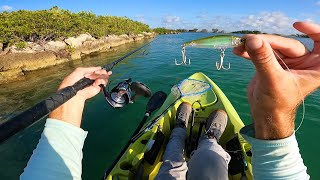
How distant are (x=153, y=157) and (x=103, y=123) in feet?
15.8

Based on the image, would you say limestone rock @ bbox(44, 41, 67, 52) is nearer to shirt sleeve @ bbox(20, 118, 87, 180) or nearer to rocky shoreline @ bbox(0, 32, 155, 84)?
rocky shoreline @ bbox(0, 32, 155, 84)

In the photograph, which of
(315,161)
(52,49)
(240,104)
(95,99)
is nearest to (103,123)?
(95,99)

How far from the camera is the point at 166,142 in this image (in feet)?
20.0

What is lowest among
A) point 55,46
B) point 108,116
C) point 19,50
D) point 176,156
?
point 108,116

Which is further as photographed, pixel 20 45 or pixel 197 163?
pixel 20 45

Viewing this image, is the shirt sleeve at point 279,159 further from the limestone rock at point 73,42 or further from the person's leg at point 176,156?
the limestone rock at point 73,42

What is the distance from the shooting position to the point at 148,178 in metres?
4.71

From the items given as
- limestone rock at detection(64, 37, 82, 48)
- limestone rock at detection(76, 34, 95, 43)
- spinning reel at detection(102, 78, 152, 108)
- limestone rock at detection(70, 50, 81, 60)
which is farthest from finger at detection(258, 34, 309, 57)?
limestone rock at detection(76, 34, 95, 43)

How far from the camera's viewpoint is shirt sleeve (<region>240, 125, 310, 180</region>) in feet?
4.42

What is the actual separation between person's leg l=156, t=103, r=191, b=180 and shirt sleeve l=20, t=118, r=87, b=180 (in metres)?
1.91

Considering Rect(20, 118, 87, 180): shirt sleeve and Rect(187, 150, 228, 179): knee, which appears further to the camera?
Rect(187, 150, 228, 179): knee

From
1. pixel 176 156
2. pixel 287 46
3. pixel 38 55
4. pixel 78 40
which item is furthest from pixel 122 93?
pixel 78 40

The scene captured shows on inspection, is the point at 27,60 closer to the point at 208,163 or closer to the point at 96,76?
the point at 96,76

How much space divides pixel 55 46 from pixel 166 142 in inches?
929
